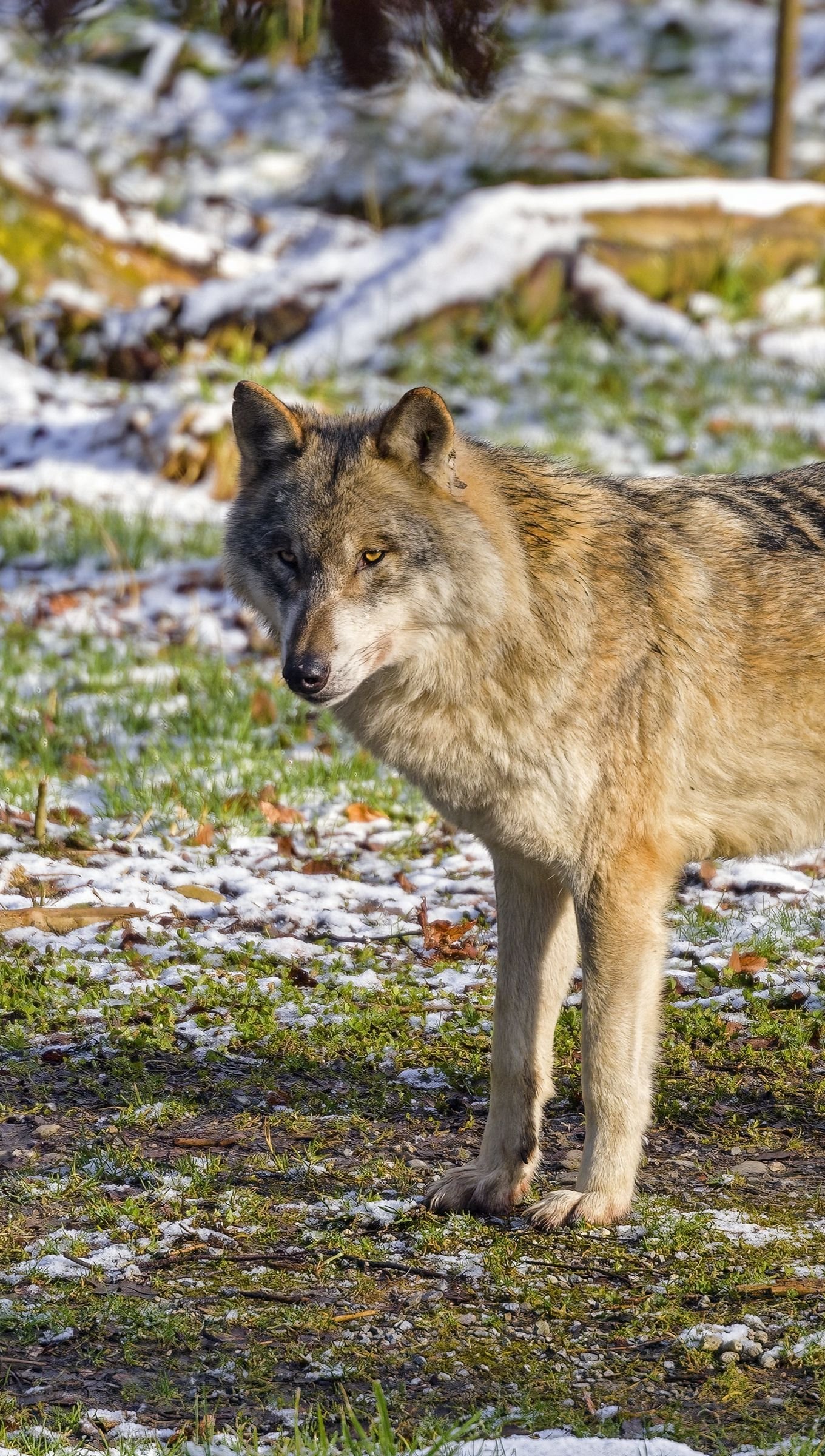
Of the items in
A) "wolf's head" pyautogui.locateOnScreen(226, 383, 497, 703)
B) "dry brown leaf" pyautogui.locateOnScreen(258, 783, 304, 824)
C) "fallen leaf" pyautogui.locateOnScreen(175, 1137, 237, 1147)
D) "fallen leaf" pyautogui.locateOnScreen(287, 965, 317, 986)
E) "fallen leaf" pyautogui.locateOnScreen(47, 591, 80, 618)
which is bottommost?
"fallen leaf" pyautogui.locateOnScreen(175, 1137, 237, 1147)

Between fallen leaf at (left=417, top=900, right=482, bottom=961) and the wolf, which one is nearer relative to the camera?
the wolf

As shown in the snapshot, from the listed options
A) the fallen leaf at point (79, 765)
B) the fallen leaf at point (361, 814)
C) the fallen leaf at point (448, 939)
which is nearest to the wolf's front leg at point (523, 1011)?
the fallen leaf at point (448, 939)

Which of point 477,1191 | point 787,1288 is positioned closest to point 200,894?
point 477,1191

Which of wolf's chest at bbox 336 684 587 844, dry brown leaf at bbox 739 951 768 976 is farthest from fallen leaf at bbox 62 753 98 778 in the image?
wolf's chest at bbox 336 684 587 844

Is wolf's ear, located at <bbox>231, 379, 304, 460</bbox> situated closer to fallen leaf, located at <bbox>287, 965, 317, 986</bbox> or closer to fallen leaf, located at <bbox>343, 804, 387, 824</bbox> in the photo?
fallen leaf, located at <bbox>287, 965, 317, 986</bbox>

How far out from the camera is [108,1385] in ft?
10.6

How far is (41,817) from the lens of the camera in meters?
6.19

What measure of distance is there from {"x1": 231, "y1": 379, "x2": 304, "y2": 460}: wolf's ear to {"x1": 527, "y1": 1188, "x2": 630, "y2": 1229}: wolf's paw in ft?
7.38

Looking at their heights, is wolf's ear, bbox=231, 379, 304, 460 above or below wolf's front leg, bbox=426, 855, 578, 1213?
above

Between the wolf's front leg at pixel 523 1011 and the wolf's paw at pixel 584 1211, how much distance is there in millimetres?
169

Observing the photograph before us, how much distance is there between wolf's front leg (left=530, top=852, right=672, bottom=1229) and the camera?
156 inches

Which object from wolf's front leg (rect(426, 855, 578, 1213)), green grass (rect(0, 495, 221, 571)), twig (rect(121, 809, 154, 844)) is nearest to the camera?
wolf's front leg (rect(426, 855, 578, 1213))

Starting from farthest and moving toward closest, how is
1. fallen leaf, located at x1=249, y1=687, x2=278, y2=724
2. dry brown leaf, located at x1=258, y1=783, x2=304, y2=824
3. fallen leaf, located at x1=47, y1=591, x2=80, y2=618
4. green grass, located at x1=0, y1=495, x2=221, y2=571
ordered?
green grass, located at x1=0, y1=495, x2=221, y2=571 → fallen leaf, located at x1=47, y1=591, x2=80, y2=618 → fallen leaf, located at x1=249, y1=687, x2=278, y2=724 → dry brown leaf, located at x1=258, y1=783, x2=304, y2=824

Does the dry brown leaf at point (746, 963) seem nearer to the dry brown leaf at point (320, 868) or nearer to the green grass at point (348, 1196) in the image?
the green grass at point (348, 1196)
